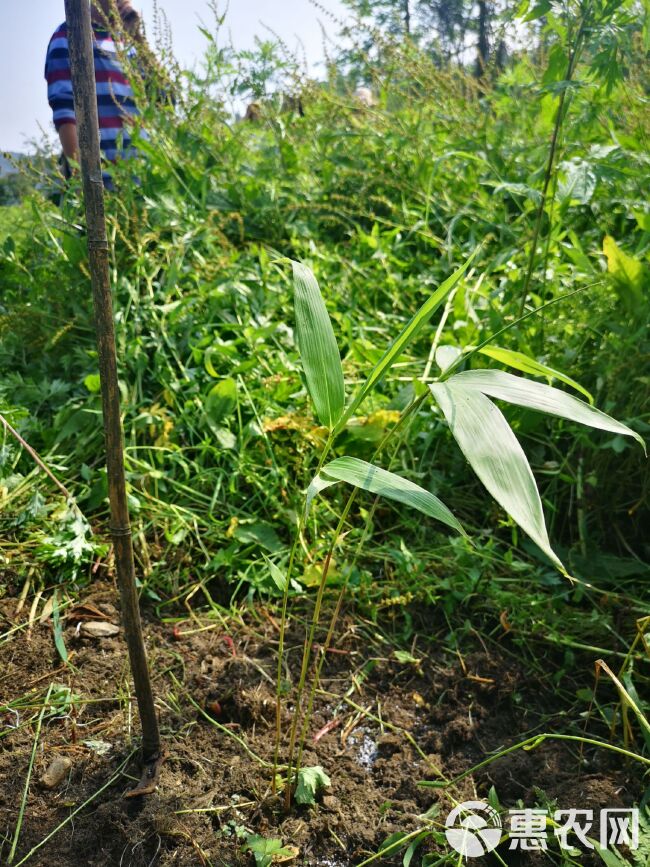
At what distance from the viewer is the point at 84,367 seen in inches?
87.4

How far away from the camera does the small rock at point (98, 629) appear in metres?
1.54

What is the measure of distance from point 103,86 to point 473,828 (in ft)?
9.87

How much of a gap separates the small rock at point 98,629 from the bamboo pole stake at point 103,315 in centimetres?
39

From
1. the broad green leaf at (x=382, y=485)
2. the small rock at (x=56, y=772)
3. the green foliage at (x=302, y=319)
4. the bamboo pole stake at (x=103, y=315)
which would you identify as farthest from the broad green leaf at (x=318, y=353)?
the small rock at (x=56, y=772)

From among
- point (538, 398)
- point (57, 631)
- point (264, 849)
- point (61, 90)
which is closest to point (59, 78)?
point (61, 90)

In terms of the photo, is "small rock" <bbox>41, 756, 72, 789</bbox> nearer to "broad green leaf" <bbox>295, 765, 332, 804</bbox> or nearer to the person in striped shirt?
"broad green leaf" <bbox>295, 765, 332, 804</bbox>

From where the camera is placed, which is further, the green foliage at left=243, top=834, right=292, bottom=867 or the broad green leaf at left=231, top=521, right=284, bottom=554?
the broad green leaf at left=231, top=521, right=284, bottom=554

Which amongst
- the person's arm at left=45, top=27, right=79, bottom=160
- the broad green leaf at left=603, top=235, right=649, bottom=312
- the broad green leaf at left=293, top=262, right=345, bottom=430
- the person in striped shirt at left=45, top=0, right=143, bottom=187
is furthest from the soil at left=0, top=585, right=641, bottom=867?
the person's arm at left=45, top=27, right=79, bottom=160

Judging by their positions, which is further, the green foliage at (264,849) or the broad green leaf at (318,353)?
the green foliage at (264,849)

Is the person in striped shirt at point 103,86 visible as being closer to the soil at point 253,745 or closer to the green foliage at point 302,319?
the green foliage at point 302,319

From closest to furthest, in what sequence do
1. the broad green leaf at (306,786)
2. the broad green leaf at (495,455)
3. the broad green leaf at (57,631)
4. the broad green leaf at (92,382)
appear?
the broad green leaf at (495,455), the broad green leaf at (306,786), the broad green leaf at (57,631), the broad green leaf at (92,382)

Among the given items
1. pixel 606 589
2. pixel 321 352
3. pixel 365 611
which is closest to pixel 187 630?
pixel 365 611

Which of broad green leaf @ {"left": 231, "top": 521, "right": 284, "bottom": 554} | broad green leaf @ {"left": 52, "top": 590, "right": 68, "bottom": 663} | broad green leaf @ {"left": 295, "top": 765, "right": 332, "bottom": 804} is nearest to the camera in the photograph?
broad green leaf @ {"left": 295, "top": 765, "right": 332, "bottom": 804}

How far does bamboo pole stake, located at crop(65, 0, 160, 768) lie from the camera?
861 millimetres
